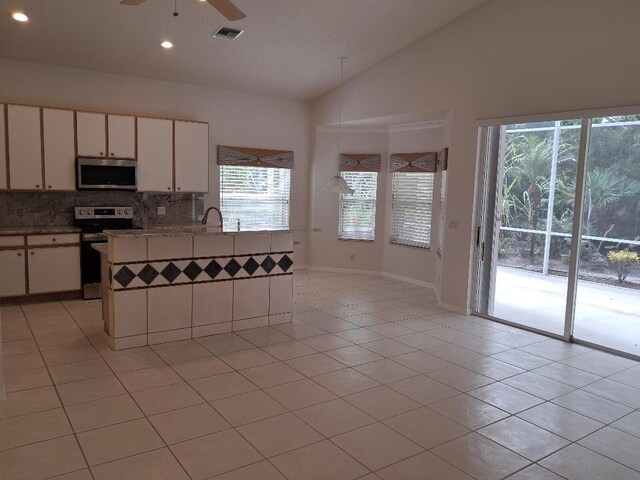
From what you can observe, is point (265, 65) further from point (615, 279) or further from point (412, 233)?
point (615, 279)

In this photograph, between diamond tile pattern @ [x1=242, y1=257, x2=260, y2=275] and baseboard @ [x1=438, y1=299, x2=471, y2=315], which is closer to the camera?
diamond tile pattern @ [x1=242, y1=257, x2=260, y2=275]

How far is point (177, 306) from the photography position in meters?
4.26

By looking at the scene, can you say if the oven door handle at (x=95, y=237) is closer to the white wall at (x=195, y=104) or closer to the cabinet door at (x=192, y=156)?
the cabinet door at (x=192, y=156)

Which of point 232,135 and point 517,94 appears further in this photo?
point 232,135

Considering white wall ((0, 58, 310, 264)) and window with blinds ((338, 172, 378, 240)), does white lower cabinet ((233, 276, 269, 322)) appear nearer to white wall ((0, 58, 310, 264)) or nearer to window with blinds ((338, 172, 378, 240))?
white wall ((0, 58, 310, 264))

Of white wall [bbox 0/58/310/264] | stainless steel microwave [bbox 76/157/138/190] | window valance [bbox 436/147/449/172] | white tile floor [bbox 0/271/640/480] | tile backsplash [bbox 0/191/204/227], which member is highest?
white wall [bbox 0/58/310/264]

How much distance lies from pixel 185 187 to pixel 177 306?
2.54 m

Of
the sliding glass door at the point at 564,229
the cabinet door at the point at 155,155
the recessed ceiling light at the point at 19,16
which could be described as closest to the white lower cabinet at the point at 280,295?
the sliding glass door at the point at 564,229

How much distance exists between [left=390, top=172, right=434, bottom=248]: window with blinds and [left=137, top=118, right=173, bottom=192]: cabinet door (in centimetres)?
342

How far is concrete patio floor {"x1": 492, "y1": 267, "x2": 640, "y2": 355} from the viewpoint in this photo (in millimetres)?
4531

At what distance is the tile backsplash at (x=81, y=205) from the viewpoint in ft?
18.5

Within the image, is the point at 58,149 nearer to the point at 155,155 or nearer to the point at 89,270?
the point at 155,155

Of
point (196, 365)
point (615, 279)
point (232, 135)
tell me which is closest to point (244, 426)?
point (196, 365)

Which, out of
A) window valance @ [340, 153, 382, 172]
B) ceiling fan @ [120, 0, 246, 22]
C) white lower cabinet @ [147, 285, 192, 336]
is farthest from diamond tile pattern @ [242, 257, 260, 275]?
window valance @ [340, 153, 382, 172]
